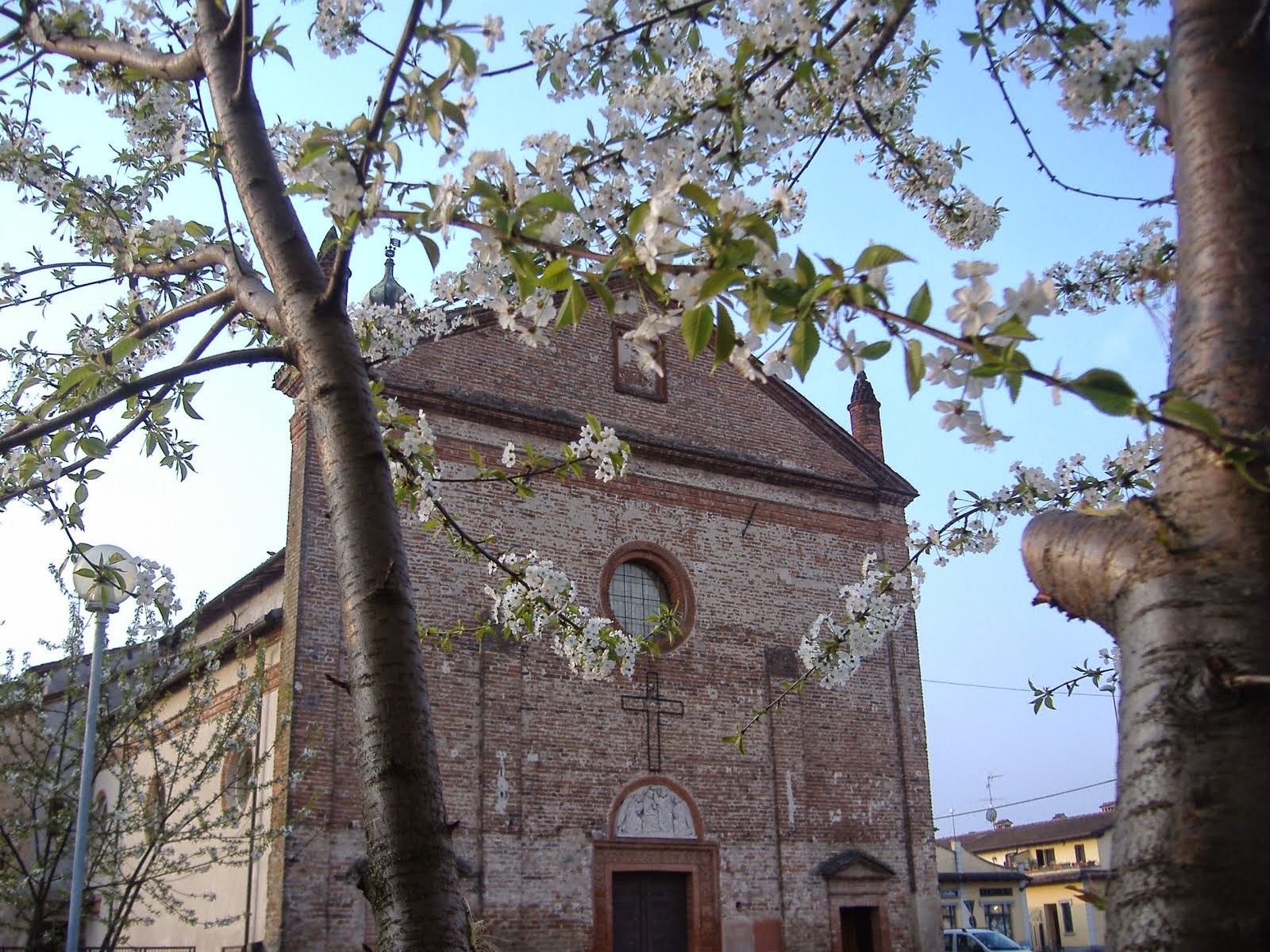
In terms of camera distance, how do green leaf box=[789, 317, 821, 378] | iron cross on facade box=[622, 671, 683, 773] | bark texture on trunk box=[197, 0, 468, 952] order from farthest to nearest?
iron cross on facade box=[622, 671, 683, 773], bark texture on trunk box=[197, 0, 468, 952], green leaf box=[789, 317, 821, 378]

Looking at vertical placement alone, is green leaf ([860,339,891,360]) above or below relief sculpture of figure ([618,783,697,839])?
above

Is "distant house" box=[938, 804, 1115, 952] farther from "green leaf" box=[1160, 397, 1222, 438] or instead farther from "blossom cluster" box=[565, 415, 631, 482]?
"green leaf" box=[1160, 397, 1222, 438]

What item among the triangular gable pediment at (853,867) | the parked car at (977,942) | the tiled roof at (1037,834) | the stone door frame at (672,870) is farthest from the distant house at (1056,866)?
the stone door frame at (672,870)

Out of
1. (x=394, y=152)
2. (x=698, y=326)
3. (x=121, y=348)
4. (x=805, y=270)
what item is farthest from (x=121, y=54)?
(x=805, y=270)

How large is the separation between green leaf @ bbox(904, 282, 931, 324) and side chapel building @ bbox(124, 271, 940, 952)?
11016 millimetres

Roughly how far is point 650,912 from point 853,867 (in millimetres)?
3211

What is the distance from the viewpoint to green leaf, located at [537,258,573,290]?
2.12 m

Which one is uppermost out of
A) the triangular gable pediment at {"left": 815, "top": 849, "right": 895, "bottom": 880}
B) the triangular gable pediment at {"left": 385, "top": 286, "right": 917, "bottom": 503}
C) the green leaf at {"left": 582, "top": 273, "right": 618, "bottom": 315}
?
the triangular gable pediment at {"left": 385, "top": 286, "right": 917, "bottom": 503}

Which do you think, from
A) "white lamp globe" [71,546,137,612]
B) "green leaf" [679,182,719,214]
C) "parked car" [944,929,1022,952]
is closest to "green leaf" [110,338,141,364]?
"white lamp globe" [71,546,137,612]

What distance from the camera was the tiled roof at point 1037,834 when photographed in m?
46.5

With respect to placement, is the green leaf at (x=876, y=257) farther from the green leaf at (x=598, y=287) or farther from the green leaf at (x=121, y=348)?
the green leaf at (x=121, y=348)

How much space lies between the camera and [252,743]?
43.5 feet

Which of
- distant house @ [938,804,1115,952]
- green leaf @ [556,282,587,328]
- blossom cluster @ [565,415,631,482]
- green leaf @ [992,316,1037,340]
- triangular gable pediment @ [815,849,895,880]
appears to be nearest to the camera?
green leaf @ [992,316,1037,340]

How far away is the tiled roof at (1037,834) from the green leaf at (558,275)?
45.9 m
